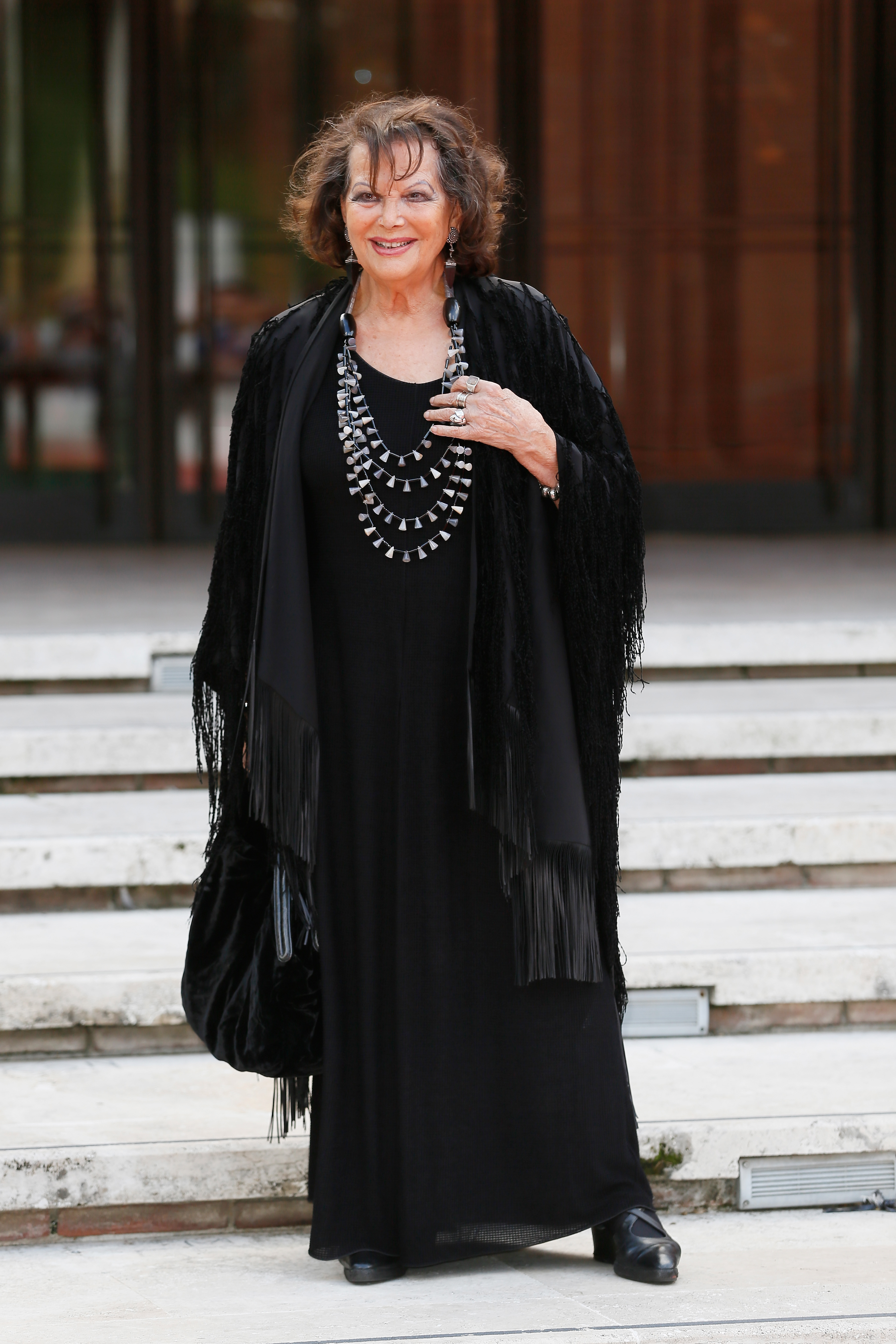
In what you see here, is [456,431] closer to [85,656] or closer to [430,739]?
[430,739]

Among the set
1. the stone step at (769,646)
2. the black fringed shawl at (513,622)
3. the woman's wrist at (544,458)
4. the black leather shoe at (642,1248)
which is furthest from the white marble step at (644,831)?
the woman's wrist at (544,458)

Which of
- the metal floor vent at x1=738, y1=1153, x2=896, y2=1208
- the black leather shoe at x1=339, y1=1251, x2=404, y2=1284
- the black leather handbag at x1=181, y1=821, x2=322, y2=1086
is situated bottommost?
the metal floor vent at x1=738, y1=1153, x2=896, y2=1208

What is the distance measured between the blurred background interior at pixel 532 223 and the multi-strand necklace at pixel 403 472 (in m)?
7.43

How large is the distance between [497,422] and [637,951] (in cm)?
157

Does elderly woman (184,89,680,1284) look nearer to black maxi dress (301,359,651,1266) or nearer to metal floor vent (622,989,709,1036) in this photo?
black maxi dress (301,359,651,1266)

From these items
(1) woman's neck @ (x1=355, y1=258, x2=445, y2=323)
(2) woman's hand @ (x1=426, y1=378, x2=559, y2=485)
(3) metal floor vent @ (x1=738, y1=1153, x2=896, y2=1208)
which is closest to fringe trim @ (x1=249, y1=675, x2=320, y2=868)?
(2) woman's hand @ (x1=426, y1=378, x2=559, y2=485)

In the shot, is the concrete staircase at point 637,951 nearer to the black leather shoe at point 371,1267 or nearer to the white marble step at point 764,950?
the white marble step at point 764,950

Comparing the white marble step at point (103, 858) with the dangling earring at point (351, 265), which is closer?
the dangling earring at point (351, 265)

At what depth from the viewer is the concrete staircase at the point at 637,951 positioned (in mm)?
3254

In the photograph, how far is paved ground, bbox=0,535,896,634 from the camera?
256 inches

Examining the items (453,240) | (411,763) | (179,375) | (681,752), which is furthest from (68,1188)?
(179,375)

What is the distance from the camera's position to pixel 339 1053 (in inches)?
112

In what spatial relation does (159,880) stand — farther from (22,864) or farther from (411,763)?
(411,763)

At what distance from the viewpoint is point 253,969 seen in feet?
9.43
